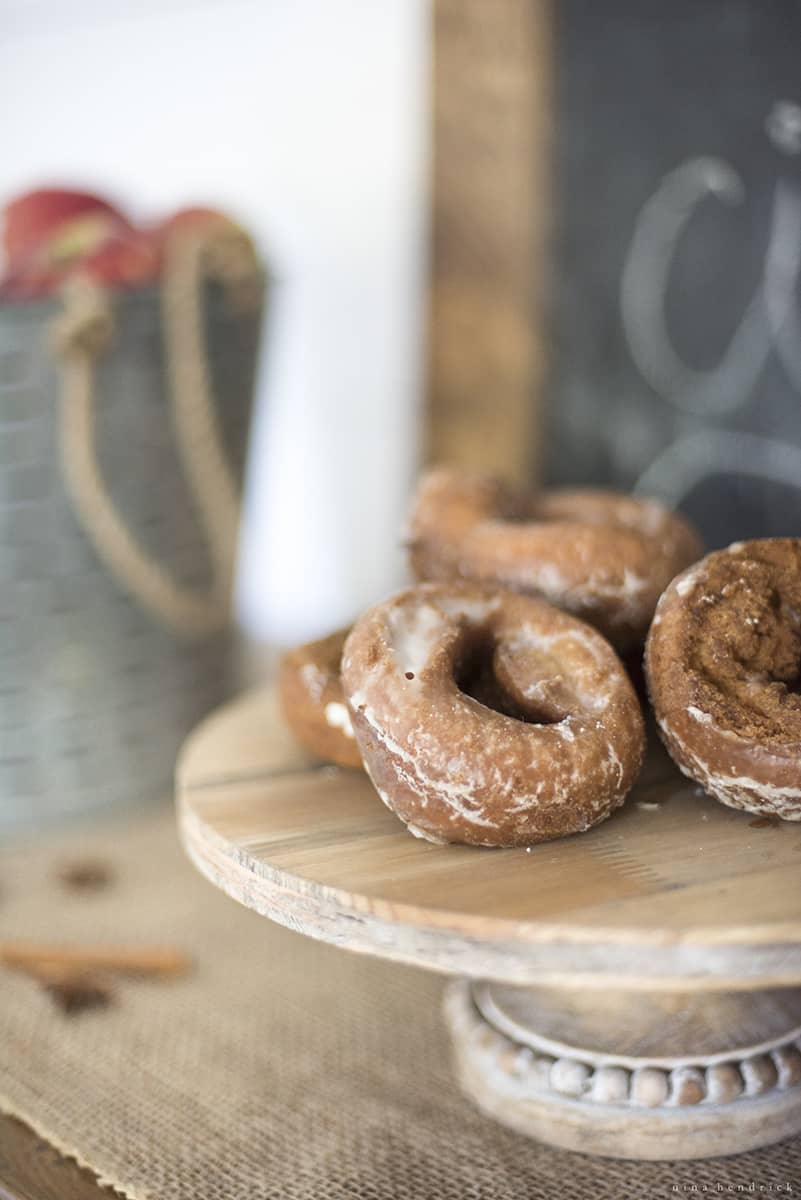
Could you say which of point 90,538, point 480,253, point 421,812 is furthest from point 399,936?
point 480,253

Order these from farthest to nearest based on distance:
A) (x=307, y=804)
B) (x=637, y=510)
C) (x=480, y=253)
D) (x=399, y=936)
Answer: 1. (x=480, y=253)
2. (x=637, y=510)
3. (x=307, y=804)
4. (x=399, y=936)

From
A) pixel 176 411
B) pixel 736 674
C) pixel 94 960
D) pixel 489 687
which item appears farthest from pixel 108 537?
pixel 736 674

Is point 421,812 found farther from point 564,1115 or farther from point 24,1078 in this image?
point 24,1078

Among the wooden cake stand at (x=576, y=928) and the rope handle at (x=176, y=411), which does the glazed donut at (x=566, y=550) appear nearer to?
the wooden cake stand at (x=576, y=928)

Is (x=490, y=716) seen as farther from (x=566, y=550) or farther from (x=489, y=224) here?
(x=489, y=224)

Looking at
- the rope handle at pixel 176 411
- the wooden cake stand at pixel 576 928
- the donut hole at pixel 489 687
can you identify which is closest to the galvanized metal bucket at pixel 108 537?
the rope handle at pixel 176 411

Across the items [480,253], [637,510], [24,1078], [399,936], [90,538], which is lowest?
[24,1078]
